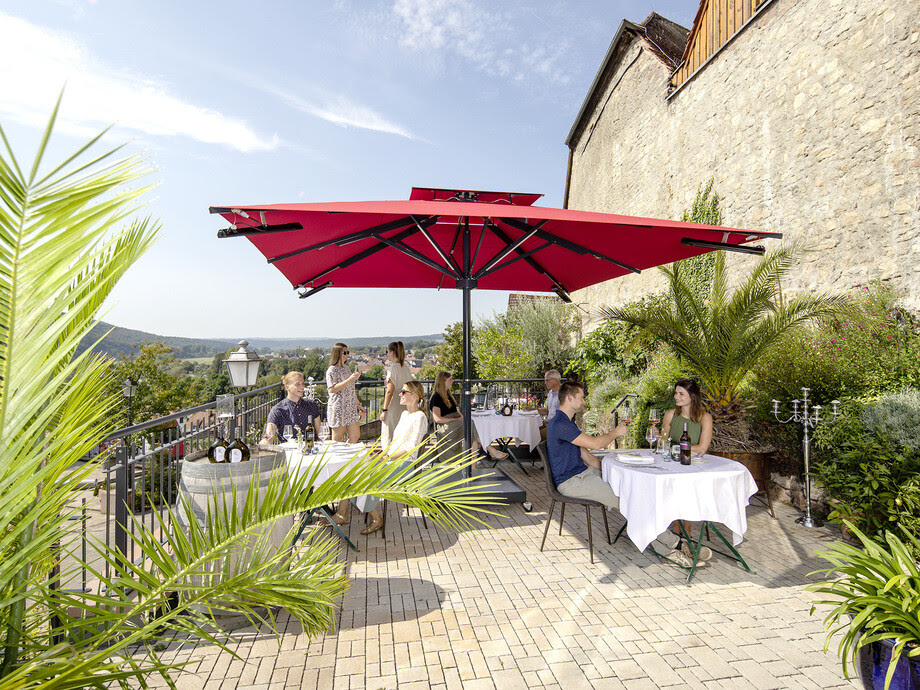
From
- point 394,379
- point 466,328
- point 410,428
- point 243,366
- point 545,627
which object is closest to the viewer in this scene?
point 545,627

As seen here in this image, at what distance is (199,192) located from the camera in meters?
2.94

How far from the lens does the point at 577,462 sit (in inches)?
152

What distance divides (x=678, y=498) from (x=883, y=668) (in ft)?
5.09

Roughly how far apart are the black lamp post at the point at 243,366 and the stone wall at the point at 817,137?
788 centimetres

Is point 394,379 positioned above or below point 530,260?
below

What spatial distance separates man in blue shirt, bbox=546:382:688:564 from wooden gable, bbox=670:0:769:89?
864 cm

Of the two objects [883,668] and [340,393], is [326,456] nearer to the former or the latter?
[340,393]

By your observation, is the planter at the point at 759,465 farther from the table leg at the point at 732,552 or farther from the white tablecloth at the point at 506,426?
the white tablecloth at the point at 506,426

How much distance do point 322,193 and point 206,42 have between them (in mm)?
2434

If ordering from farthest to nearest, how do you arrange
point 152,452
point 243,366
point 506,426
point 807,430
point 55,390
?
point 243,366, point 506,426, point 807,430, point 152,452, point 55,390

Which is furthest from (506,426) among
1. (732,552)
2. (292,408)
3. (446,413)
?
(732,552)

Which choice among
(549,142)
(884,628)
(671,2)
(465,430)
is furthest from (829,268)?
(549,142)

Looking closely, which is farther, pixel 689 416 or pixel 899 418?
pixel 689 416

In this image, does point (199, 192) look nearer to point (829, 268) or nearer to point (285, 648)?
point (285, 648)
